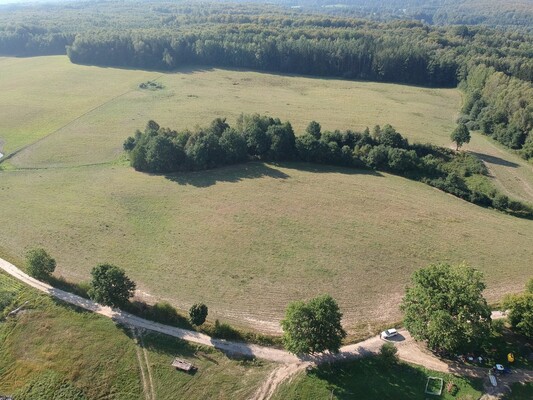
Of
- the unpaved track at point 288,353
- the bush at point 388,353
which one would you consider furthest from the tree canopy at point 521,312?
the bush at point 388,353

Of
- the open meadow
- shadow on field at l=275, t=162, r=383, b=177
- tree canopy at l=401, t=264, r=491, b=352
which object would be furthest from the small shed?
shadow on field at l=275, t=162, r=383, b=177

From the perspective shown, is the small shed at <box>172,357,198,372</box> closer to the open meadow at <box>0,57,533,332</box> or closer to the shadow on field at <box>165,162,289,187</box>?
the open meadow at <box>0,57,533,332</box>

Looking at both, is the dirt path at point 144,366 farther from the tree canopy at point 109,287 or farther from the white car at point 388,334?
the white car at point 388,334

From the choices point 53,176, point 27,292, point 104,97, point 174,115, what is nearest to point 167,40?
point 104,97

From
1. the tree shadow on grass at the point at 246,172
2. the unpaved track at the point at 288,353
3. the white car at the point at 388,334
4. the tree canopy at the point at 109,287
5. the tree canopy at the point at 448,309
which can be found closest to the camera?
the tree canopy at the point at 448,309

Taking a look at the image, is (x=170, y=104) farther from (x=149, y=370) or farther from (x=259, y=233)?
(x=149, y=370)

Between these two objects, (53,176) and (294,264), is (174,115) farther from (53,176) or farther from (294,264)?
(294,264)
